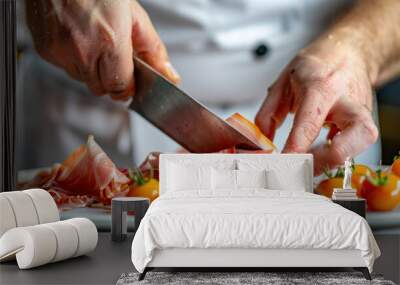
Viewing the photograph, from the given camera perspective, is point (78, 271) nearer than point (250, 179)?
Yes

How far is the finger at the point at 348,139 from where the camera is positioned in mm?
6711

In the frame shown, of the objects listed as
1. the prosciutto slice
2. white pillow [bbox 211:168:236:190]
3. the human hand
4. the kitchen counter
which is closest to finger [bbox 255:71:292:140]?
the human hand

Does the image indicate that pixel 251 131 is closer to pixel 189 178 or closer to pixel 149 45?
pixel 189 178

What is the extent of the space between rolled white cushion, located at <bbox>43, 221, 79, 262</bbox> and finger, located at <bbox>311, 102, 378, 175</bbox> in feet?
9.14

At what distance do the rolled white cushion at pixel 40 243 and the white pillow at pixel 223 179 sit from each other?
1344mm

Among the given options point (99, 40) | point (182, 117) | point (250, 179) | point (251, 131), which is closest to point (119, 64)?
point (99, 40)

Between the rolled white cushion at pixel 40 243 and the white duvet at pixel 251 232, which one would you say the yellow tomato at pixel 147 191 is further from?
the white duvet at pixel 251 232

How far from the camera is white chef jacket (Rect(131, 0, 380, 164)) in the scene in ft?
22.4

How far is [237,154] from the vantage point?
6422 mm

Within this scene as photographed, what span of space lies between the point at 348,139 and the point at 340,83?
1.90 feet

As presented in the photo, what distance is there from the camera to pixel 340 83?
22.3 ft

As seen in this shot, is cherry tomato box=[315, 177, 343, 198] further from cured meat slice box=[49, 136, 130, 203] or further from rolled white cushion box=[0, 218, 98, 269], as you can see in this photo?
rolled white cushion box=[0, 218, 98, 269]

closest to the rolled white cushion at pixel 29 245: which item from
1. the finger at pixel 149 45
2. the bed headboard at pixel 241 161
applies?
the bed headboard at pixel 241 161

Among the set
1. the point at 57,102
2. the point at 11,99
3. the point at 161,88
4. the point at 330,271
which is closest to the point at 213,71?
the point at 161,88
